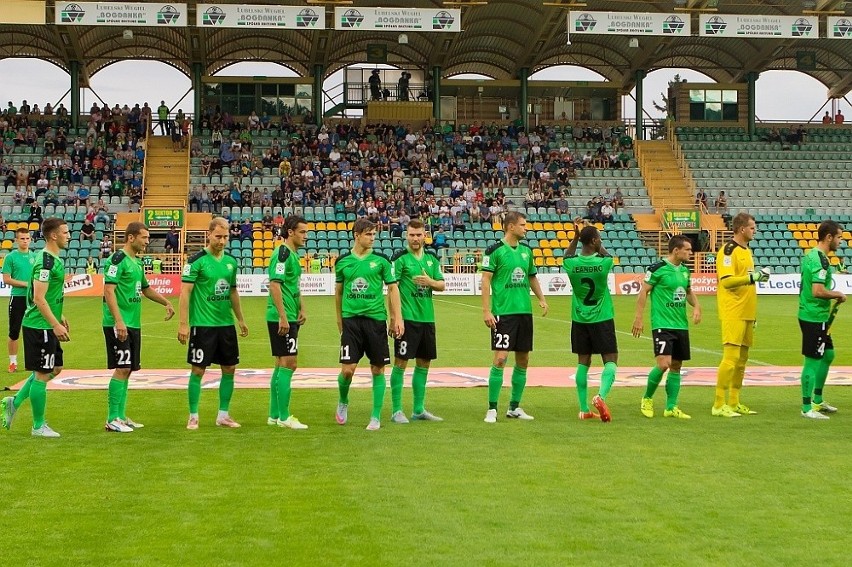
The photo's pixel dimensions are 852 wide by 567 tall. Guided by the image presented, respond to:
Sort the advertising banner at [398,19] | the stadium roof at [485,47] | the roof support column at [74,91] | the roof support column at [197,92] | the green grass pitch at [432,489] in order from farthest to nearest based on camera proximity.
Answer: the roof support column at [197,92], the roof support column at [74,91], the stadium roof at [485,47], the advertising banner at [398,19], the green grass pitch at [432,489]

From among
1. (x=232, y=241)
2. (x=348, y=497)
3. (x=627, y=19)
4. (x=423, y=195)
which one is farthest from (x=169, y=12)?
(x=348, y=497)

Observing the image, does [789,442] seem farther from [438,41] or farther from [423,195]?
[438,41]

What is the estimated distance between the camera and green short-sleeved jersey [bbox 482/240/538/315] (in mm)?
10719

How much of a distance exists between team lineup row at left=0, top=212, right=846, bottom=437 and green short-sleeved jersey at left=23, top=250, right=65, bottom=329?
0.04 ft

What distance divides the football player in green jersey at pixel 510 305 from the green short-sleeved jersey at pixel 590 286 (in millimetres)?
386

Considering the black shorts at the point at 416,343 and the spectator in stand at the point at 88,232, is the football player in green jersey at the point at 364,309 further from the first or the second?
the spectator in stand at the point at 88,232

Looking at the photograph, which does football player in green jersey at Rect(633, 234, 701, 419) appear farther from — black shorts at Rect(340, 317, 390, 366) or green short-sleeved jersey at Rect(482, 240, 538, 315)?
black shorts at Rect(340, 317, 390, 366)

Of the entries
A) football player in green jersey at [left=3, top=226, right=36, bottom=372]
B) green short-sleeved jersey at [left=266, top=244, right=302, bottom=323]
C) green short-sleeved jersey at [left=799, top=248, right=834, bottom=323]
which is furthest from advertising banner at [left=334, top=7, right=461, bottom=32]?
green short-sleeved jersey at [left=266, top=244, right=302, bottom=323]

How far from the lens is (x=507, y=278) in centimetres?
1071

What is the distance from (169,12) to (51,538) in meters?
37.4

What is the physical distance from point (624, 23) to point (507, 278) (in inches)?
1307

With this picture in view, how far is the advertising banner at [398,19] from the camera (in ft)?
134

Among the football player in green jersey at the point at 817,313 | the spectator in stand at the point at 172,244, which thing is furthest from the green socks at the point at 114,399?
the spectator in stand at the point at 172,244

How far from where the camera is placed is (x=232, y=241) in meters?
41.5
